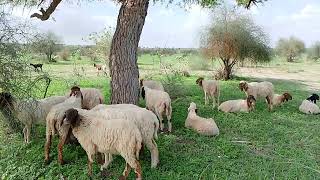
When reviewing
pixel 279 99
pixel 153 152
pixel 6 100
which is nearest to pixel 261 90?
pixel 279 99

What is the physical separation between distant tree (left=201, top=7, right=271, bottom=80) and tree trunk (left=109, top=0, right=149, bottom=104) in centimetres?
1334

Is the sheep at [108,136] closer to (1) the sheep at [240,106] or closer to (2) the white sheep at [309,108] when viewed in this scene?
(1) the sheep at [240,106]

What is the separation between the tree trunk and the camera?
9.47 meters

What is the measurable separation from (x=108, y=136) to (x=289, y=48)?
168 ft

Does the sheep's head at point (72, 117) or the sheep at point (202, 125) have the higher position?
the sheep's head at point (72, 117)

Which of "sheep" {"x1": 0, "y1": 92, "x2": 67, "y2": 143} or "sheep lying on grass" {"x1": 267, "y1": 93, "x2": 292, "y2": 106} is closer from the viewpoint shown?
"sheep" {"x1": 0, "y1": 92, "x2": 67, "y2": 143}

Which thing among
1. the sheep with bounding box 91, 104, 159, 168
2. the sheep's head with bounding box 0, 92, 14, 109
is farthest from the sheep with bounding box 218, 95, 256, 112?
the sheep's head with bounding box 0, 92, 14, 109

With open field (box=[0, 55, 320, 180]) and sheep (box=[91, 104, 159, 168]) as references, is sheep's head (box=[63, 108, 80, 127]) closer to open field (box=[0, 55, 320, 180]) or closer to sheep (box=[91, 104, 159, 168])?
sheep (box=[91, 104, 159, 168])

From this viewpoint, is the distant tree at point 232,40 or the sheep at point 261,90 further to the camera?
the distant tree at point 232,40

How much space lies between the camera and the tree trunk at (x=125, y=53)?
9469mm

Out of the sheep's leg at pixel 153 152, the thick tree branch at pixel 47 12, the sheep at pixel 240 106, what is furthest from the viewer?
the sheep at pixel 240 106

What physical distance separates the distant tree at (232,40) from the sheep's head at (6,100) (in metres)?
16.1

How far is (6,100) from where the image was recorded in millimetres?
7699

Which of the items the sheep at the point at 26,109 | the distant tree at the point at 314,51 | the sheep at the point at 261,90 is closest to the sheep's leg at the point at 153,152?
the sheep at the point at 26,109
